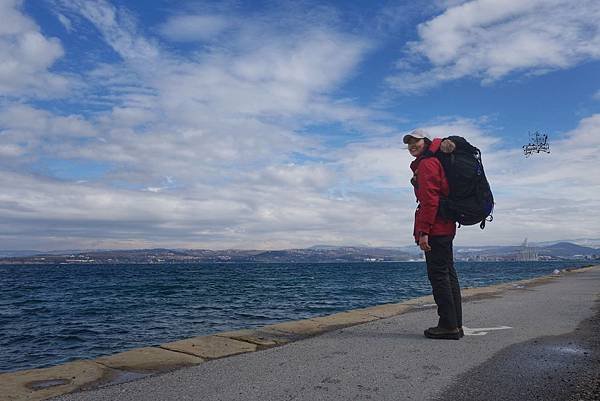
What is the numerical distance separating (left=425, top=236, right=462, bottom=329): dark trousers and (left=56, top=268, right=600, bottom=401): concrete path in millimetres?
293

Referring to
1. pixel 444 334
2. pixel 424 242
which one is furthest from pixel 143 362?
pixel 444 334

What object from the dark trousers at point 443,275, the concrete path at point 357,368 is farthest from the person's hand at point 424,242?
the concrete path at point 357,368

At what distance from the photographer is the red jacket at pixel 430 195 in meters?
5.21

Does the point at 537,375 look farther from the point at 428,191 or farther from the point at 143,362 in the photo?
the point at 143,362

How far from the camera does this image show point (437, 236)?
17.7 ft

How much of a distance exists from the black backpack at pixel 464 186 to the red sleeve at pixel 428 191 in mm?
107

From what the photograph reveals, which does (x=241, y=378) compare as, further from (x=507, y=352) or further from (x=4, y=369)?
(x=4, y=369)

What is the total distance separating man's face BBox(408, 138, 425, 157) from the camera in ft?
18.4

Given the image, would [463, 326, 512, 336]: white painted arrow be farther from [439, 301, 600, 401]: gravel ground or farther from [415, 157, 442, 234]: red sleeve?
[415, 157, 442, 234]: red sleeve

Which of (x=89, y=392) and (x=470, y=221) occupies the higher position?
(x=470, y=221)

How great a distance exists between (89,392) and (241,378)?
1.17 metres

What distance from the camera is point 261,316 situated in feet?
51.3

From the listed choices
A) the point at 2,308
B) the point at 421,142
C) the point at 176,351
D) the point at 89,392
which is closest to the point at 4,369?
the point at 176,351

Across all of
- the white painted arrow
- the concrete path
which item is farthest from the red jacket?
the white painted arrow
